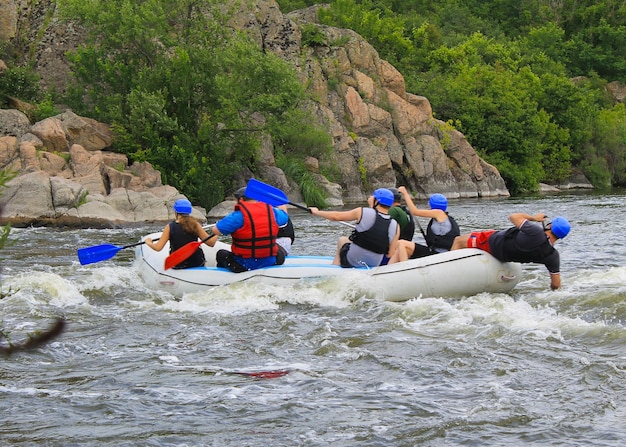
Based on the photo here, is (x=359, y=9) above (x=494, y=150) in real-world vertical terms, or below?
above

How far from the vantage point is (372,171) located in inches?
1315

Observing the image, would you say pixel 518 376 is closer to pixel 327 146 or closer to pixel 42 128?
pixel 42 128

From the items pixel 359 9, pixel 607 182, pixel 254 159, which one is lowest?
pixel 607 182

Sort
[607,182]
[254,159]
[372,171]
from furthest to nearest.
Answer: [607,182] < [372,171] < [254,159]

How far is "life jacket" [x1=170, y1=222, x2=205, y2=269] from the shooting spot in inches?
379

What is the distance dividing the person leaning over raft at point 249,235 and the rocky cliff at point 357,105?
20.6 metres

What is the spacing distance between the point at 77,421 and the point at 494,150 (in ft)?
118

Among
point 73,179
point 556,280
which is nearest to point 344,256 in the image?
point 556,280

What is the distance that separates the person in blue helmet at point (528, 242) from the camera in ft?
28.7

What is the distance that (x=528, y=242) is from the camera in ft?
28.7

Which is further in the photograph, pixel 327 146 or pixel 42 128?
pixel 327 146

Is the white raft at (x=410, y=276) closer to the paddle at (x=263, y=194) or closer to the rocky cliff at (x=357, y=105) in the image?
the paddle at (x=263, y=194)

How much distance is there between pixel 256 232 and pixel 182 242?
0.91 metres

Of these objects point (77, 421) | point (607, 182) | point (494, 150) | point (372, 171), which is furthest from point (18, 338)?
point (607, 182)
